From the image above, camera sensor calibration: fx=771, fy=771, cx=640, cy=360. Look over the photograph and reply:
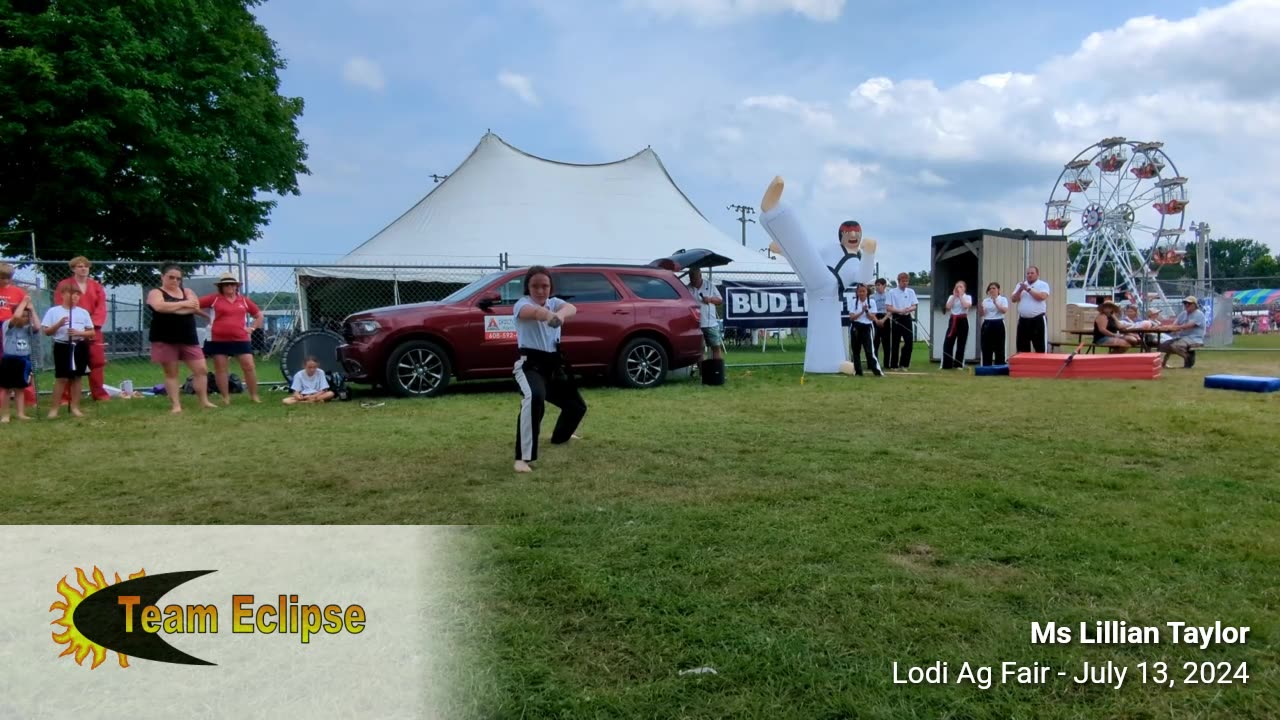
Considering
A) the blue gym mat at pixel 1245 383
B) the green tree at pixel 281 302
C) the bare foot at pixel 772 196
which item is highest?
the bare foot at pixel 772 196

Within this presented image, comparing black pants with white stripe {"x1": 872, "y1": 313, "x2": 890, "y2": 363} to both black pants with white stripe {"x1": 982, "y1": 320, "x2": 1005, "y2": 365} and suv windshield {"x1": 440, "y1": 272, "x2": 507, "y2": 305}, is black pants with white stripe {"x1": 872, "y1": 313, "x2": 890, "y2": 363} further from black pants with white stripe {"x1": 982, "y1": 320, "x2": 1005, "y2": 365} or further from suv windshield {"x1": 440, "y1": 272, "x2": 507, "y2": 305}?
suv windshield {"x1": 440, "y1": 272, "x2": 507, "y2": 305}

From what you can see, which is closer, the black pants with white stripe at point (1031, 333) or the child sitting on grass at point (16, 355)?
the child sitting on grass at point (16, 355)

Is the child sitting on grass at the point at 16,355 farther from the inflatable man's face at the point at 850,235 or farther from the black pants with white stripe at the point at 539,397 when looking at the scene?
the inflatable man's face at the point at 850,235

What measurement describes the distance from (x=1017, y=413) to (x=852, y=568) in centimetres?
532

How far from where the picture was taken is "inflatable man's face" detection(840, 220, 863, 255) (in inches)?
498

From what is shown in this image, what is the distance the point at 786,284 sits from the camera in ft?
51.2

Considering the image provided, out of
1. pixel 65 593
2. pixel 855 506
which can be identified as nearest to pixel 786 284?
pixel 855 506

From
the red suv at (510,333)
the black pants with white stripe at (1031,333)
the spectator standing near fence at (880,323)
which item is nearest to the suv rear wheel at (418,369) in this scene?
the red suv at (510,333)

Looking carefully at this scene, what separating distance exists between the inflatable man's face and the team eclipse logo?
11.1 metres

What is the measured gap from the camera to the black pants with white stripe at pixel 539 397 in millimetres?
5418

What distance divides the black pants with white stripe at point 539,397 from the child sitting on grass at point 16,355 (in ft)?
19.5

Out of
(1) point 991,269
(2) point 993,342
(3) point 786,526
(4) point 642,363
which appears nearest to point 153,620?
(3) point 786,526

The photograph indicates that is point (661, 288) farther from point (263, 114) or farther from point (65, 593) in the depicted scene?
point (263, 114)

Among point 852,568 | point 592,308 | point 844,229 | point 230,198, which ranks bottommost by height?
point 852,568
